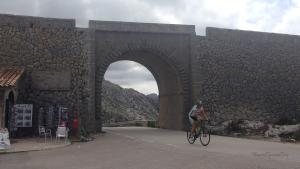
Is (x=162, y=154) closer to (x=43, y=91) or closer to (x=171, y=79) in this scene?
(x=43, y=91)

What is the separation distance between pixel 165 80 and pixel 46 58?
7.79m

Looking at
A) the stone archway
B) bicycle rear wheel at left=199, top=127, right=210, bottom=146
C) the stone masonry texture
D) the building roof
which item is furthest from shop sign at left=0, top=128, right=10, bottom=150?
the stone archway

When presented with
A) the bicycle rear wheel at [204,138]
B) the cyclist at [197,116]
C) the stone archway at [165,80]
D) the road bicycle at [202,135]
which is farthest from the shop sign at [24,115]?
the bicycle rear wheel at [204,138]

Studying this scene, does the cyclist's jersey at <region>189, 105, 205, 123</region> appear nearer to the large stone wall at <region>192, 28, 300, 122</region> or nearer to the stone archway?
the stone archway

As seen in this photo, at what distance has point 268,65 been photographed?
23.8 metres

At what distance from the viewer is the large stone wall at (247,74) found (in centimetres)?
2234

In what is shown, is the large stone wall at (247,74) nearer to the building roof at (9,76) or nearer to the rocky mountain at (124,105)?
the building roof at (9,76)

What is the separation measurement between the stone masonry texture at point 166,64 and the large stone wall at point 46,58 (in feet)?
0.14

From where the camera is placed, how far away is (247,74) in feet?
76.0

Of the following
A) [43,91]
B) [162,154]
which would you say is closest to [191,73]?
[43,91]

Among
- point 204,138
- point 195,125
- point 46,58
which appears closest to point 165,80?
point 46,58

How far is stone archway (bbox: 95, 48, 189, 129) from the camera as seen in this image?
20.8 m

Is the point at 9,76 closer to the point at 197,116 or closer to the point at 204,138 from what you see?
the point at 197,116

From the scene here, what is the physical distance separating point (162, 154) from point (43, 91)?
33.5 feet
